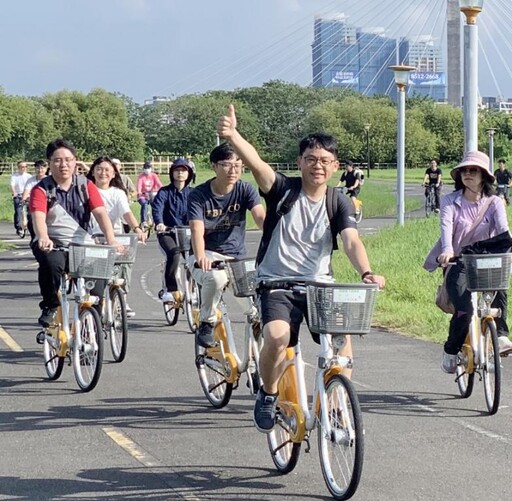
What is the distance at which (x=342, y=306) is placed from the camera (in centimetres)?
583

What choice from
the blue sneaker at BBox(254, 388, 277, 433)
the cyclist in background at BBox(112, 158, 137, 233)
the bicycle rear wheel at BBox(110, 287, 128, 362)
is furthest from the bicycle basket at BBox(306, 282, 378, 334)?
the cyclist in background at BBox(112, 158, 137, 233)

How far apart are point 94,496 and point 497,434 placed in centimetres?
282

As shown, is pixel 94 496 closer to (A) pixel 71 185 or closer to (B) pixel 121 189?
(A) pixel 71 185

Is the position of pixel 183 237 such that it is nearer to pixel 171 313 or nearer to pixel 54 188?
pixel 171 313

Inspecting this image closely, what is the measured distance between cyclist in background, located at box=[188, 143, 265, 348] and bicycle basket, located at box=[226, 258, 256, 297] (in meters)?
0.31

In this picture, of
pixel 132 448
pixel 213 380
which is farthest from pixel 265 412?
pixel 213 380

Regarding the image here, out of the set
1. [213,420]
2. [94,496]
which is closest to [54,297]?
[213,420]

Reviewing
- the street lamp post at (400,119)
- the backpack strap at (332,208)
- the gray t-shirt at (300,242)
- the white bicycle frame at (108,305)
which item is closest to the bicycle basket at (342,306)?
the gray t-shirt at (300,242)

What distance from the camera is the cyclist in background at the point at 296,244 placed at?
20.9 ft

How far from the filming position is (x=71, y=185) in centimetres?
973

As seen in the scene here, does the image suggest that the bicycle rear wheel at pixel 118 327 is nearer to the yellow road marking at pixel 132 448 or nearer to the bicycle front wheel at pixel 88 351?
the bicycle front wheel at pixel 88 351

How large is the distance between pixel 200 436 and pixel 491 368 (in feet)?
7.23

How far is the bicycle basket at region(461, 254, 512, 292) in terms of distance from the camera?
8117 millimetres

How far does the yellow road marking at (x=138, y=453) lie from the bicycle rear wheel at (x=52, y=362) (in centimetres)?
188
